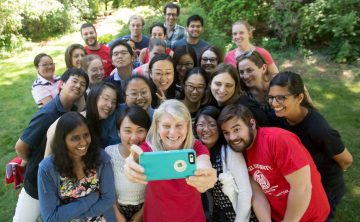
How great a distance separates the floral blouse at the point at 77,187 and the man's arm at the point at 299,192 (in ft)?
5.13

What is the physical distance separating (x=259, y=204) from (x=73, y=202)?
5.05ft

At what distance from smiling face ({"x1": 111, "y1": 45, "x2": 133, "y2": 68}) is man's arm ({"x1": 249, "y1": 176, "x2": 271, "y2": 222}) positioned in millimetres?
2542

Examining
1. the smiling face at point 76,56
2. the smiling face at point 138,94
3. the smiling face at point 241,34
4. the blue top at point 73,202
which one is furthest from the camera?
the smiling face at point 241,34

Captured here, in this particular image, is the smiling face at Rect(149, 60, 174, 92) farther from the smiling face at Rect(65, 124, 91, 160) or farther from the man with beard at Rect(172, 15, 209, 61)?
the man with beard at Rect(172, 15, 209, 61)

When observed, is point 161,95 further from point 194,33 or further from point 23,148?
point 194,33

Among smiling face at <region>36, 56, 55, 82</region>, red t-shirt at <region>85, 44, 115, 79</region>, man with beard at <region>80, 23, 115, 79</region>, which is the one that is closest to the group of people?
smiling face at <region>36, 56, 55, 82</region>

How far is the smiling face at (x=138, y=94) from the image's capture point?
3.40 m

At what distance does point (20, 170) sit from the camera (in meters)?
3.64

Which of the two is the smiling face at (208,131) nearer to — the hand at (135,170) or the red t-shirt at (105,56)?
the hand at (135,170)

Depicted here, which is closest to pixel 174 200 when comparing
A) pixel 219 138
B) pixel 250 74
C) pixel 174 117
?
pixel 174 117

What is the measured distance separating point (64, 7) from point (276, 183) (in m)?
14.5

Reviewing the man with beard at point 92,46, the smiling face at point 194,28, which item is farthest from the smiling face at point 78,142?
the smiling face at point 194,28

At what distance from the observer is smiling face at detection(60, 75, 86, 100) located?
347 cm

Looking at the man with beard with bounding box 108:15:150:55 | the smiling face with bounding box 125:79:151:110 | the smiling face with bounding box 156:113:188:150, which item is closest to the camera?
the smiling face with bounding box 156:113:188:150
